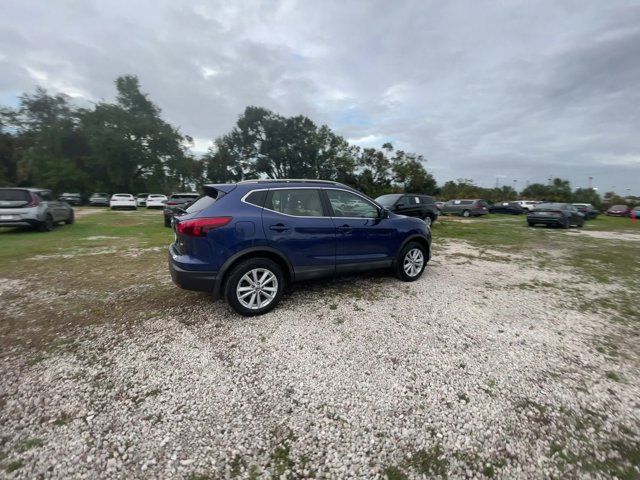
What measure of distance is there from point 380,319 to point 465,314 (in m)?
1.17

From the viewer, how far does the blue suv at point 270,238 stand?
10.8 ft

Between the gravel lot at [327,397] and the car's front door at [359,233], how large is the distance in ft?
2.58

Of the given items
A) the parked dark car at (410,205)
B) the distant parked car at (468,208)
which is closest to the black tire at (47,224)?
the parked dark car at (410,205)

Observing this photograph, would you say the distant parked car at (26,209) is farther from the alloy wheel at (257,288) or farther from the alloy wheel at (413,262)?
the alloy wheel at (413,262)

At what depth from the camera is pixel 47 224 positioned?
977cm

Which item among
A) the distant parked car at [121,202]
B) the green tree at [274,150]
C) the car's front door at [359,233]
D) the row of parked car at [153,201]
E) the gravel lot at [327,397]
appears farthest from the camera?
the green tree at [274,150]

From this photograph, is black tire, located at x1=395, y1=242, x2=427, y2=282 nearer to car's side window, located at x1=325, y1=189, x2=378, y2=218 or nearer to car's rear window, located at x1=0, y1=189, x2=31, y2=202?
car's side window, located at x1=325, y1=189, x2=378, y2=218

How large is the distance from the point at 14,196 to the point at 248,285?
1026 cm

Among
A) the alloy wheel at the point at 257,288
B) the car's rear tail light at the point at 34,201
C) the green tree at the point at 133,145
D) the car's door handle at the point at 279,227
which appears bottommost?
the alloy wheel at the point at 257,288

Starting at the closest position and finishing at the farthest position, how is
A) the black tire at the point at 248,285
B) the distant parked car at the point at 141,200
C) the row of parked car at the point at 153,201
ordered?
the black tire at the point at 248,285 < the row of parked car at the point at 153,201 < the distant parked car at the point at 141,200

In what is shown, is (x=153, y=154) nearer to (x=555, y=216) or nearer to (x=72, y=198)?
(x=72, y=198)

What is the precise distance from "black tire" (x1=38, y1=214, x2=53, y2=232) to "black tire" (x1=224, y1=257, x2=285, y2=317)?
1026cm

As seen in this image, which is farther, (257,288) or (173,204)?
(173,204)

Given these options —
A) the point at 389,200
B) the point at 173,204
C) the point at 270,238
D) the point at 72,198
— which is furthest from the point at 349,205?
the point at 72,198
